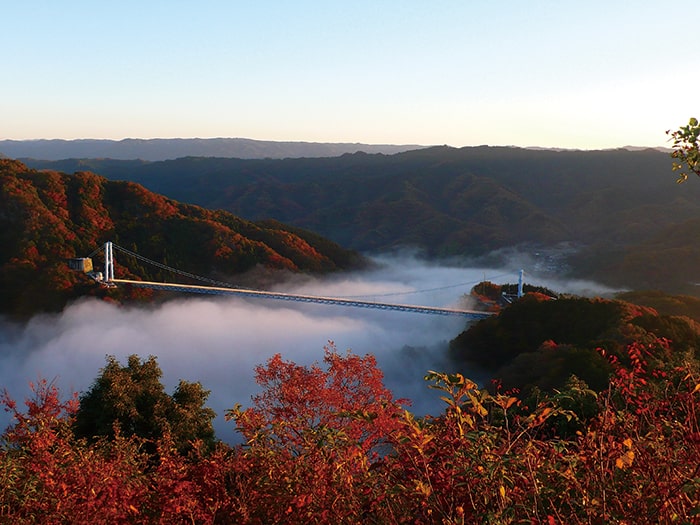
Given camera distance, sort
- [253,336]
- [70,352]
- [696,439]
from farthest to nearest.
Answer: [253,336], [70,352], [696,439]

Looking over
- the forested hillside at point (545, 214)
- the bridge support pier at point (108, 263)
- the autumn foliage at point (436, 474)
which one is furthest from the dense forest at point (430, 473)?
the forested hillside at point (545, 214)

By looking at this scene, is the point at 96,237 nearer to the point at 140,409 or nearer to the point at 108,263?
the point at 108,263

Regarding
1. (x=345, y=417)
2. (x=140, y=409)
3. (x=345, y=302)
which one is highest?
(x=345, y=417)

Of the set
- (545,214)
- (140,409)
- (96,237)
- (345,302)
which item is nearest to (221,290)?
(345,302)

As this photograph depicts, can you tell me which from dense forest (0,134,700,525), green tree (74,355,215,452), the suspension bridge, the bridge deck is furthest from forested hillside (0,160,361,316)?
green tree (74,355,215,452)

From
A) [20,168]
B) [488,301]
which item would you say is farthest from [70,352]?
[488,301]

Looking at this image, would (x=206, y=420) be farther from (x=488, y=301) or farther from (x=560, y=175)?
(x=560, y=175)

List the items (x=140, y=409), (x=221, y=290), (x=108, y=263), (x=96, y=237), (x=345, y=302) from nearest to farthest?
(x=140, y=409) → (x=345, y=302) → (x=221, y=290) → (x=108, y=263) → (x=96, y=237)
